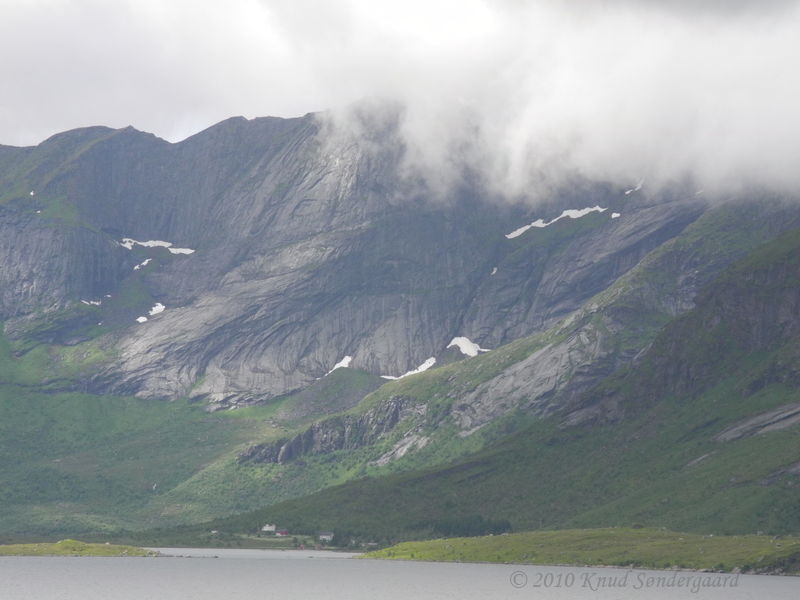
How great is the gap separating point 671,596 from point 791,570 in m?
30.6

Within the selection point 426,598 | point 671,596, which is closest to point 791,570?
point 671,596

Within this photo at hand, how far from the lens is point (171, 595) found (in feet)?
587

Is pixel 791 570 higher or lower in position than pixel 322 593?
lower

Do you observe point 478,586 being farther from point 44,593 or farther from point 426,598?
point 44,593

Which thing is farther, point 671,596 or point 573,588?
point 573,588

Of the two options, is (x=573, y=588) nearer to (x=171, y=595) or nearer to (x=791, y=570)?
(x=791, y=570)

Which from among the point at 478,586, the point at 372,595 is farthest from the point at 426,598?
the point at 478,586

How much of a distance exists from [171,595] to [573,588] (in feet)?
210

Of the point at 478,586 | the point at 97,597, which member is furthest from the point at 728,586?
the point at 97,597

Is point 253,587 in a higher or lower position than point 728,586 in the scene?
higher

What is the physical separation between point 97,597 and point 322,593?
33892 mm

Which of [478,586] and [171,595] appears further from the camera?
[478,586]

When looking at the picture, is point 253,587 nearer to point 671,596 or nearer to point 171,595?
point 171,595

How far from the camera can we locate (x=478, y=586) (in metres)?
196
